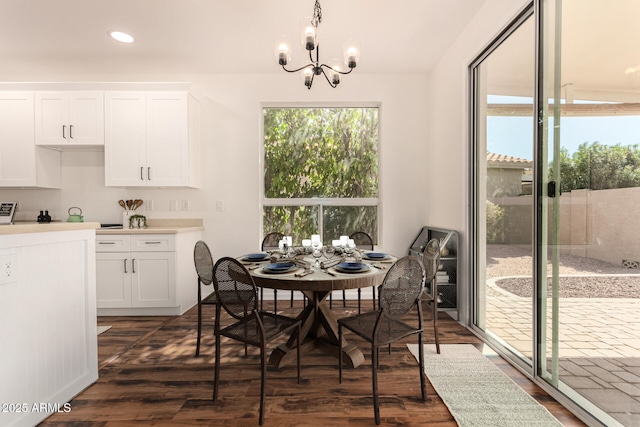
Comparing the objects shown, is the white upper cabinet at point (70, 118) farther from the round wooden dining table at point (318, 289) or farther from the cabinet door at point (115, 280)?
the round wooden dining table at point (318, 289)

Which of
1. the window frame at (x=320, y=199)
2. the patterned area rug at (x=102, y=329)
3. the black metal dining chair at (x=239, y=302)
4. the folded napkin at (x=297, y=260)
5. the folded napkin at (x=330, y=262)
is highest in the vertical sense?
the window frame at (x=320, y=199)

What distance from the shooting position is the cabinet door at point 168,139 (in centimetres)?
366

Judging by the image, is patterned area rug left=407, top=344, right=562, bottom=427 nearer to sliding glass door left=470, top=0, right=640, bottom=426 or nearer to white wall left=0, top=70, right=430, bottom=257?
sliding glass door left=470, top=0, right=640, bottom=426

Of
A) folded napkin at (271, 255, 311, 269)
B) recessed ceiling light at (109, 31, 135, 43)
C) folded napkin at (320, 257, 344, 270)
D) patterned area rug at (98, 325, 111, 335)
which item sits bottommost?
patterned area rug at (98, 325, 111, 335)

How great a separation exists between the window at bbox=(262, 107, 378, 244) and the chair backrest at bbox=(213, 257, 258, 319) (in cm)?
237

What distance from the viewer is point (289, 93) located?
160 inches

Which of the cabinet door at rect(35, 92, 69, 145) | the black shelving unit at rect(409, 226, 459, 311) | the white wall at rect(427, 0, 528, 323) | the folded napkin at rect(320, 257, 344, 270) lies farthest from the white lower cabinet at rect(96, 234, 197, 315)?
the white wall at rect(427, 0, 528, 323)

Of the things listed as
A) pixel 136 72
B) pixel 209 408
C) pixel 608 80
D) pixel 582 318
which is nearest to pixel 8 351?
pixel 209 408

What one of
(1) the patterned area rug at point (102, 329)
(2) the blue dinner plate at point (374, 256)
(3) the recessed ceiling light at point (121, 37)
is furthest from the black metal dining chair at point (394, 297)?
(3) the recessed ceiling light at point (121, 37)

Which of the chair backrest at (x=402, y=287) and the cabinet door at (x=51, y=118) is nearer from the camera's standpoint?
the chair backrest at (x=402, y=287)

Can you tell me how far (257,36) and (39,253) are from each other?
8.58ft

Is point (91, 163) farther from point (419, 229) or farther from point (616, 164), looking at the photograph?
point (616, 164)

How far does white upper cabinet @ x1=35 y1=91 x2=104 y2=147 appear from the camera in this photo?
143 inches

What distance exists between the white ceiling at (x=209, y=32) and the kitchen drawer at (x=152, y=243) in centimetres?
202
